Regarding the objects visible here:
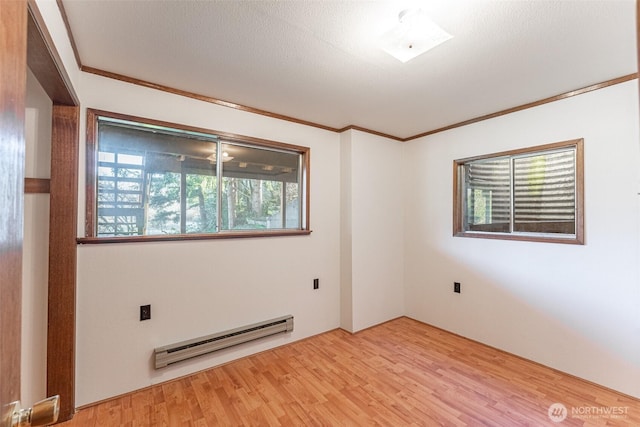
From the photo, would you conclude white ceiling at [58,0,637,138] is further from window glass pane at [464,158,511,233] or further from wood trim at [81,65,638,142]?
window glass pane at [464,158,511,233]

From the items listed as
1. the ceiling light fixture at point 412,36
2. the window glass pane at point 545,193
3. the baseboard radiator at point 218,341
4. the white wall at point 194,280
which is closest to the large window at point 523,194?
the window glass pane at point 545,193

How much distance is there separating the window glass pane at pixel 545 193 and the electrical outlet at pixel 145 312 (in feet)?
10.9

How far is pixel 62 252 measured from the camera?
71.0 inches

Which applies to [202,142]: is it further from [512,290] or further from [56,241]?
[512,290]

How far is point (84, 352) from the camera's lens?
6.37ft

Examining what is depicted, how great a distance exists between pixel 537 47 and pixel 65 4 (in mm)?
2628

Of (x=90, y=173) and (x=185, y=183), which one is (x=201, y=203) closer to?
(x=185, y=183)

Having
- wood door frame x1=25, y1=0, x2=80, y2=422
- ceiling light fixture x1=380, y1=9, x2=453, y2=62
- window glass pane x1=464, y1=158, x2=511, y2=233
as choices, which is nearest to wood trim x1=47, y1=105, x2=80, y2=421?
wood door frame x1=25, y1=0, x2=80, y2=422

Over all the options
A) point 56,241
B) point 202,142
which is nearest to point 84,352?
point 56,241

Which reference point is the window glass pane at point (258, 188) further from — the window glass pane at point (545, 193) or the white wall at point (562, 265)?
the window glass pane at point (545, 193)

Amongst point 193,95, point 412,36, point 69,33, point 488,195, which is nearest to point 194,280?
point 193,95

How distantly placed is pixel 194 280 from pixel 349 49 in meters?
2.09

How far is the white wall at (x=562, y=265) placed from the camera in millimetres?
2078

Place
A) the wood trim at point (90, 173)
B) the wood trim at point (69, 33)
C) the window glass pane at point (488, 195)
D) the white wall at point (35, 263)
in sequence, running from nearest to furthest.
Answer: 1. the wood trim at point (69, 33)
2. the white wall at point (35, 263)
3. the wood trim at point (90, 173)
4. the window glass pane at point (488, 195)
